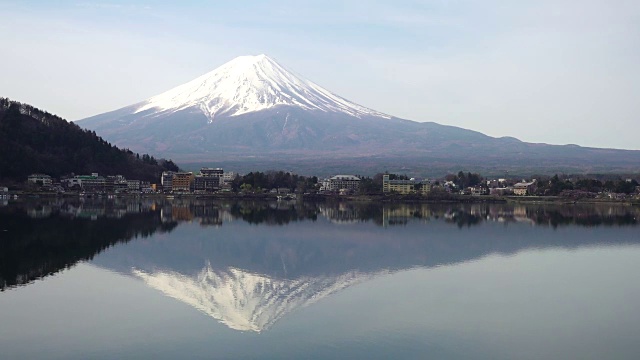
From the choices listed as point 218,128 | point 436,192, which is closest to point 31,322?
point 436,192

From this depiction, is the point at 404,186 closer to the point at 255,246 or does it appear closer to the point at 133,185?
the point at 133,185

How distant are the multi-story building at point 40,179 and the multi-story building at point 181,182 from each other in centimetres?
736

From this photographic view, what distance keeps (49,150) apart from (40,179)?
2.73 meters

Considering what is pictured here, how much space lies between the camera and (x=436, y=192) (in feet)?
103

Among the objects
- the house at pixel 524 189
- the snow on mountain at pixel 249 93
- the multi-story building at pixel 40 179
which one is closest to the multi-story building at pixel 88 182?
the multi-story building at pixel 40 179

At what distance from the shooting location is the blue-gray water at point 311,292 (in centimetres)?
607

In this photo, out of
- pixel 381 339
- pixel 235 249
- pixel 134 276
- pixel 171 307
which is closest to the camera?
pixel 381 339

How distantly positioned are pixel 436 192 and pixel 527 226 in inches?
544

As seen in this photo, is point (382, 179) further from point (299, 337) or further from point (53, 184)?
point (299, 337)

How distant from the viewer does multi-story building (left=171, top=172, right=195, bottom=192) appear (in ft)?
114

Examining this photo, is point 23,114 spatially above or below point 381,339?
above

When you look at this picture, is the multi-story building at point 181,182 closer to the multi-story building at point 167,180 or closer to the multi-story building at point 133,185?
the multi-story building at point 167,180

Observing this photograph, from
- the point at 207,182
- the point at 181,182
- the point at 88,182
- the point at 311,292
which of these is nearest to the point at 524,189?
the point at 207,182

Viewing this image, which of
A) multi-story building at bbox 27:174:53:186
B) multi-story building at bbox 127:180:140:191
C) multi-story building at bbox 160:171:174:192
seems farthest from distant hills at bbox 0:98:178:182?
multi-story building at bbox 127:180:140:191
